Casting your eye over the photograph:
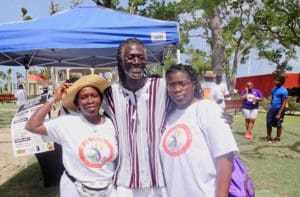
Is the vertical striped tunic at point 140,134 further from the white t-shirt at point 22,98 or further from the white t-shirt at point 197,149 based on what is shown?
the white t-shirt at point 22,98

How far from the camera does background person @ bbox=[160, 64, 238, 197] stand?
231 centimetres

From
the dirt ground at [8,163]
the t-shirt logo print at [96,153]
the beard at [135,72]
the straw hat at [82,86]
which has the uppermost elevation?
the beard at [135,72]

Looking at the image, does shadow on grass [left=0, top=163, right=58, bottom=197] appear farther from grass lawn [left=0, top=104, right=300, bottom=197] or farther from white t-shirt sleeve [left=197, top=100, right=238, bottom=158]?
white t-shirt sleeve [left=197, top=100, right=238, bottom=158]

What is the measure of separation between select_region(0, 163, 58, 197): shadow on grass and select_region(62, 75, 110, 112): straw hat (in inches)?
136

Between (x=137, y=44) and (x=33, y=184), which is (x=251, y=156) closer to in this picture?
(x=33, y=184)

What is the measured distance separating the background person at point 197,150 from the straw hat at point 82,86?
0.53 m

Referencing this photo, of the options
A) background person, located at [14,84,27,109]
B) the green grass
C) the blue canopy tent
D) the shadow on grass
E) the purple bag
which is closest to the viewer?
the purple bag

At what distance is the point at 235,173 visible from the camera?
252 centimetres

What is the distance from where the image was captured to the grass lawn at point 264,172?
615 centimetres

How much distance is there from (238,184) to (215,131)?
387 millimetres

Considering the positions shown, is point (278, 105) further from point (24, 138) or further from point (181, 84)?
point (181, 84)

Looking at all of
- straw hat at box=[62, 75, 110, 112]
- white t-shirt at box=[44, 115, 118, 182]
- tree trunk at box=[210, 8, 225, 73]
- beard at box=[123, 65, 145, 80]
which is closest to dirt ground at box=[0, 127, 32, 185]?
straw hat at box=[62, 75, 110, 112]

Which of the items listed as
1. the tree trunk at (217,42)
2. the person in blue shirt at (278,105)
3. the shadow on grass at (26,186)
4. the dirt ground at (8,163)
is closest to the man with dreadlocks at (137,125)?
the shadow on grass at (26,186)

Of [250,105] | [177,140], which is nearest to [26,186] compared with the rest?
[177,140]
